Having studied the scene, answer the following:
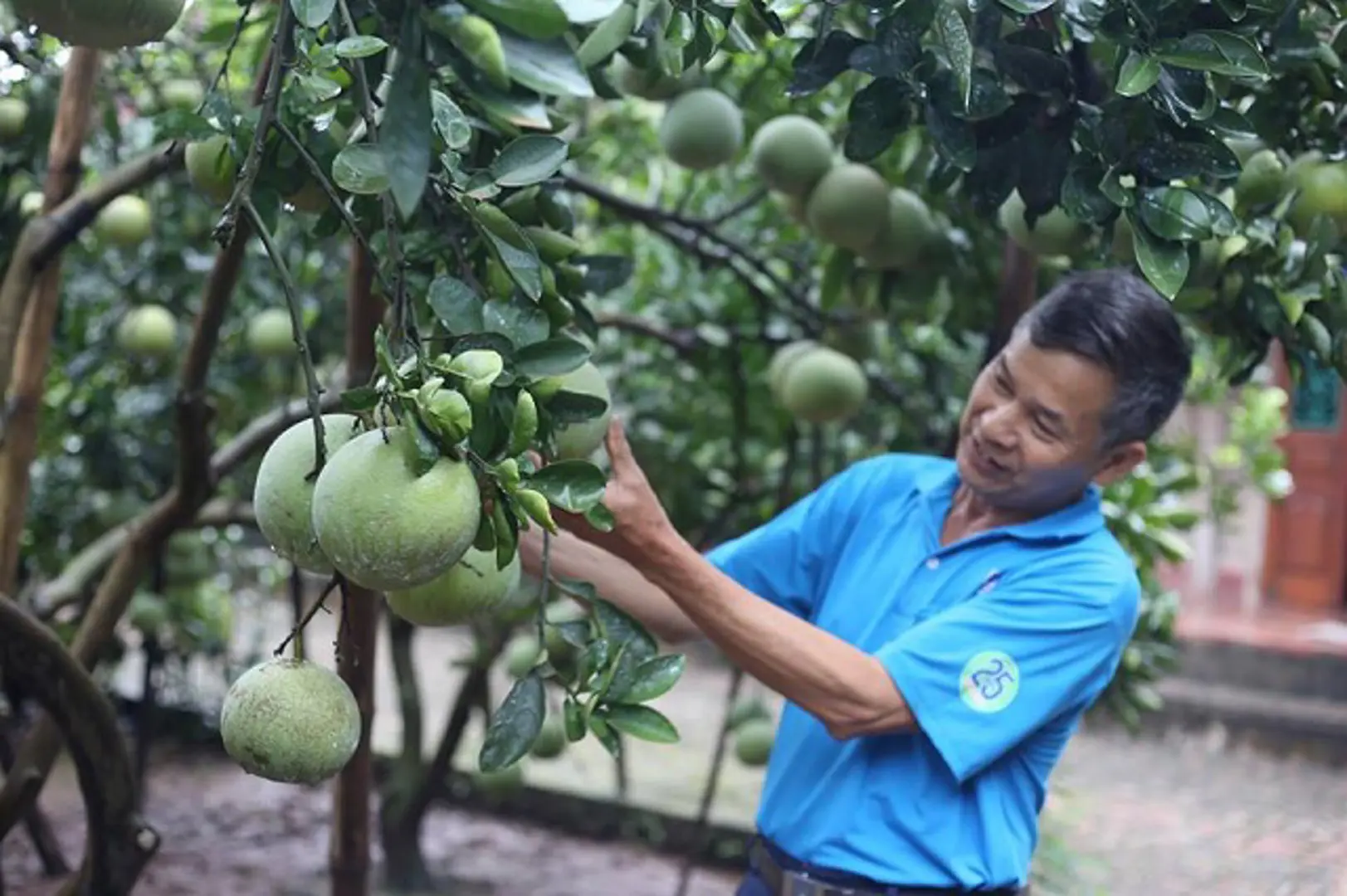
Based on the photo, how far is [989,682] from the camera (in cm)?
164

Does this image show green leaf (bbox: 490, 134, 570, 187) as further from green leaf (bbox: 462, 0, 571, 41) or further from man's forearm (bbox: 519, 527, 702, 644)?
man's forearm (bbox: 519, 527, 702, 644)

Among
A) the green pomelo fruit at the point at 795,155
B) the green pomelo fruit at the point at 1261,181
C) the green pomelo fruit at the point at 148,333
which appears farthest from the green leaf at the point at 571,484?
the green pomelo fruit at the point at 148,333

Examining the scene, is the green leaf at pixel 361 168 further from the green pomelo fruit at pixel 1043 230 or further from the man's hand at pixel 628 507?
the green pomelo fruit at pixel 1043 230

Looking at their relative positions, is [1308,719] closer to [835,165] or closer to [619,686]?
[835,165]

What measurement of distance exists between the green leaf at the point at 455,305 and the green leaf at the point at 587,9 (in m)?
0.25

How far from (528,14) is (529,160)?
21 cm

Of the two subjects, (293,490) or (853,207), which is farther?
(853,207)

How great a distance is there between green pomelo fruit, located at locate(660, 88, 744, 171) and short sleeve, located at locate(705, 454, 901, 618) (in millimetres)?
611

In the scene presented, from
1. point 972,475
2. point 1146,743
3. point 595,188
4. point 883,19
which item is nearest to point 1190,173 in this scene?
point 883,19

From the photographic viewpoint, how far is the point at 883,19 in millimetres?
1336

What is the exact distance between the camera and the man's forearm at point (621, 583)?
5.75ft

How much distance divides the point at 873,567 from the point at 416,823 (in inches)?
85.9

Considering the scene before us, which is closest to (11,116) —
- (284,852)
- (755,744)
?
(755,744)

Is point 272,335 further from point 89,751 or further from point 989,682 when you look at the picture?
point 989,682
